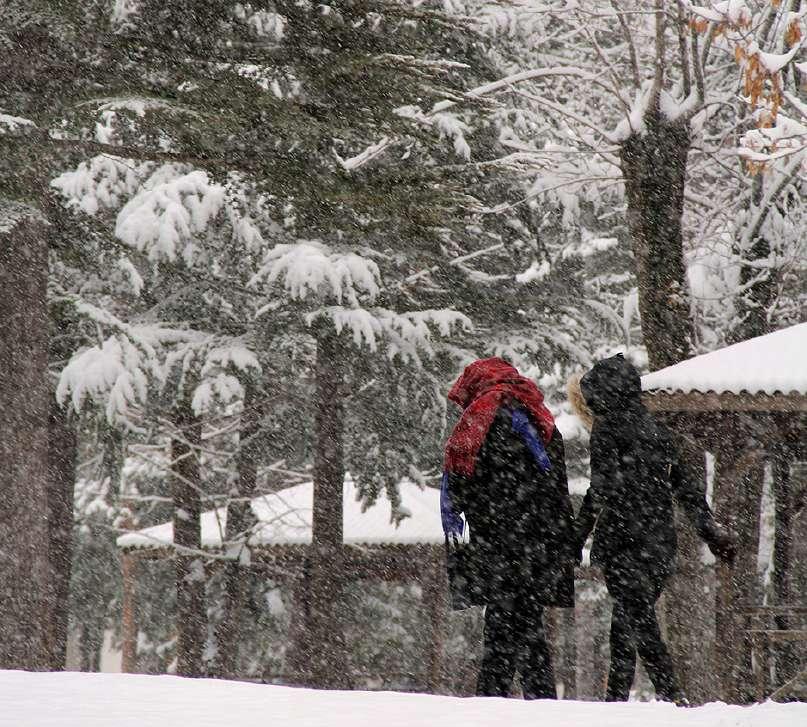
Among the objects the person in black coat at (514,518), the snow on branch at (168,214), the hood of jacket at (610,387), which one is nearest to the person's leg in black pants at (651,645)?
the person in black coat at (514,518)

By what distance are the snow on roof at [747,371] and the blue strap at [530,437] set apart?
15.1ft

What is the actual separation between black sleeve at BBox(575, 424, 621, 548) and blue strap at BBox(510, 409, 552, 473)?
0.47 metres

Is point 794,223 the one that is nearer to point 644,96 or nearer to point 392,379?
point 644,96

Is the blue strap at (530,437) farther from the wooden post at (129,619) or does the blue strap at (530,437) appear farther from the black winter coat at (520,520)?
the wooden post at (129,619)

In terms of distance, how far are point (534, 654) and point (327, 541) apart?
1132cm

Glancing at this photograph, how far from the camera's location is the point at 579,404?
21.4ft

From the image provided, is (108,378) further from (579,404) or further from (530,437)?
(530,437)

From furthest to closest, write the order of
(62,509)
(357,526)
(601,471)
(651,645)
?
(357,526) → (62,509) → (601,471) → (651,645)

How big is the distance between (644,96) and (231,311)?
5948 millimetres

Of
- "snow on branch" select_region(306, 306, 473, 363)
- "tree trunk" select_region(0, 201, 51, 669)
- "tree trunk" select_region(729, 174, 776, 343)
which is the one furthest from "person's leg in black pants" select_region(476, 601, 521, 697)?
"tree trunk" select_region(729, 174, 776, 343)

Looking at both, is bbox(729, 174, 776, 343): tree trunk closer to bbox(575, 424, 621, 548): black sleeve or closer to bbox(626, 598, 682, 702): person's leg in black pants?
bbox(575, 424, 621, 548): black sleeve

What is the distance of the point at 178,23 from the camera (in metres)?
8.08

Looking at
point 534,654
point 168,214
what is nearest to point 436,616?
point 168,214

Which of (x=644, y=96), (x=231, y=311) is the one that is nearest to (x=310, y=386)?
(x=231, y=311)
